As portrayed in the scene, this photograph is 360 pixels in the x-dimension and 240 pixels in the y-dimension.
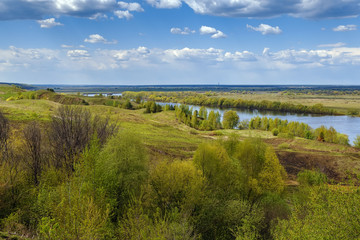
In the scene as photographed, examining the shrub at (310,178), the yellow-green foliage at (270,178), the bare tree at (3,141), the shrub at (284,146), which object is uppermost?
the bare tree at (3,141)

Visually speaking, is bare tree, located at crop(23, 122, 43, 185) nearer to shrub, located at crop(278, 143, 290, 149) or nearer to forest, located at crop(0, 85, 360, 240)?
forest, located at crop(0, 85, 360, 240)

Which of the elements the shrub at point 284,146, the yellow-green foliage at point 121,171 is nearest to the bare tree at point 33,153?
the yellow-green foliage at point 121,171

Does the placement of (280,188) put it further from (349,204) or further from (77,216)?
(77,216)

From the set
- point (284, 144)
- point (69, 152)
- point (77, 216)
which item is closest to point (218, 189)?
point (69, 152)

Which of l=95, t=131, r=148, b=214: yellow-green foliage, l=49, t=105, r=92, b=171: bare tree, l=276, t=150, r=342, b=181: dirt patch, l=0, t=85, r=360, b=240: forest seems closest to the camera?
l=0, t=85, r=360, b=240: forest

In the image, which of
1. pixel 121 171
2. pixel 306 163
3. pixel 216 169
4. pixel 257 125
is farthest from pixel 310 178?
pixel 257 125

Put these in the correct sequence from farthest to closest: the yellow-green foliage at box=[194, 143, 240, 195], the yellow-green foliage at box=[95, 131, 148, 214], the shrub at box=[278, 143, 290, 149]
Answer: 1. the shrub at box=[278, 143, 290, 149]
2. the yellow-green foliage at box=[194, 143, 240, 195]
3. the yellow-green foliage at box=[95, 131, 148, 214]

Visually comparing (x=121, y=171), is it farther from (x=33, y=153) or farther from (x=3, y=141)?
(x=3, y=141)

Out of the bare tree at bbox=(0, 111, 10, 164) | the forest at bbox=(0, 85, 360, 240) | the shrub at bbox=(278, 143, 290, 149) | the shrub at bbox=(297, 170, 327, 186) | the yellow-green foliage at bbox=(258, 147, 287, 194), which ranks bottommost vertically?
the shrub at bbox=(278, 143, 290, 149)

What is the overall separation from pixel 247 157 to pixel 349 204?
74.9ft

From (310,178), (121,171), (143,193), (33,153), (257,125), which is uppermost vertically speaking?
(33,153)

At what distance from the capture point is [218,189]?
105 feet

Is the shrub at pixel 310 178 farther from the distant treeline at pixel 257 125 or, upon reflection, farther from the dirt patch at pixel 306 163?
the distant treeline at pixel 257 125

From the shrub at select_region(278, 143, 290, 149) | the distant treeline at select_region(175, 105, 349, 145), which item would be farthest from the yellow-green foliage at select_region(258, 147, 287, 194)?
the distant treeline at select_region(175, 105, 349, 145)
